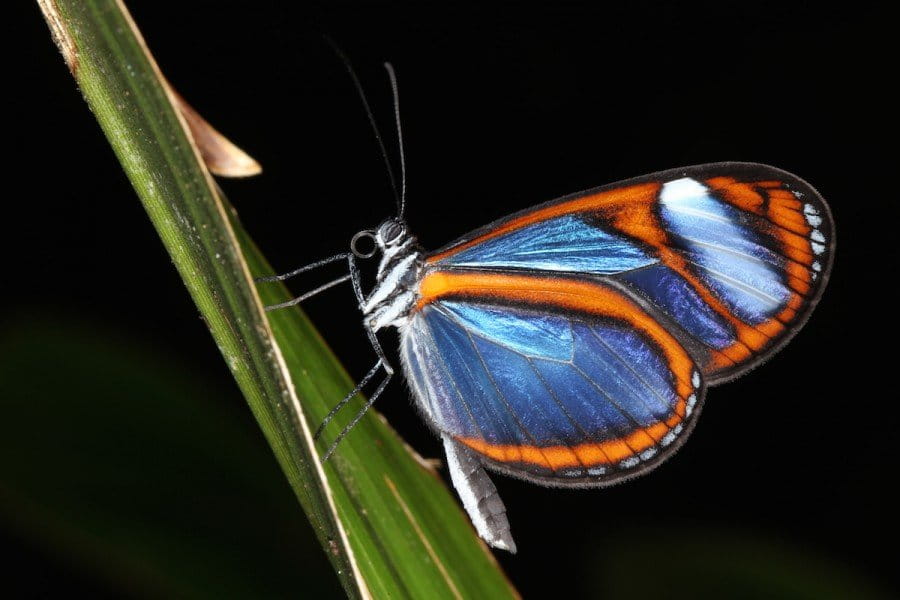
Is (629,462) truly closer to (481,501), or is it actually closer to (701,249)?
(481,501)

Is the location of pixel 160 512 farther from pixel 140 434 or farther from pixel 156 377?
pixel 156 377

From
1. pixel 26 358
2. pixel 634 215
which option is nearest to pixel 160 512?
pixel 26 358

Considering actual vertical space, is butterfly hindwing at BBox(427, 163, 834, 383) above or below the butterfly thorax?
below

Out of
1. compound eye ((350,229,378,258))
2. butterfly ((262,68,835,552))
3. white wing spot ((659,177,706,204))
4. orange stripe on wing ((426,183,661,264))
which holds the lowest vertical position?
butterfly ((262,68,835,552))

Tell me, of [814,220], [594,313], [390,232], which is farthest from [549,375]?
[814,220]

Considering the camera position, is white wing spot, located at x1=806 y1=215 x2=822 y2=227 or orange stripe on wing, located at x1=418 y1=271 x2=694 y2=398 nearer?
white wing spot, located at x1=806 y1=215 x2=822 y2=227

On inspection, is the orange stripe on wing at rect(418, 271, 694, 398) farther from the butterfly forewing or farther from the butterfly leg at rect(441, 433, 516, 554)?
the butterfly leg at rect(441, 433, 516, 554)

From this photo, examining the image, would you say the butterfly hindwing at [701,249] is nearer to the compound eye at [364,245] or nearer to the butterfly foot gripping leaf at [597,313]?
the butterfly foot gripping leaf at [597,313]

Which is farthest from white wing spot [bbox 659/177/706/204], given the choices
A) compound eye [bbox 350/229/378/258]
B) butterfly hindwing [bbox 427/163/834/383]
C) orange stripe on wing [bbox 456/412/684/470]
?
compound eye [bbox 350/229/378/258]
